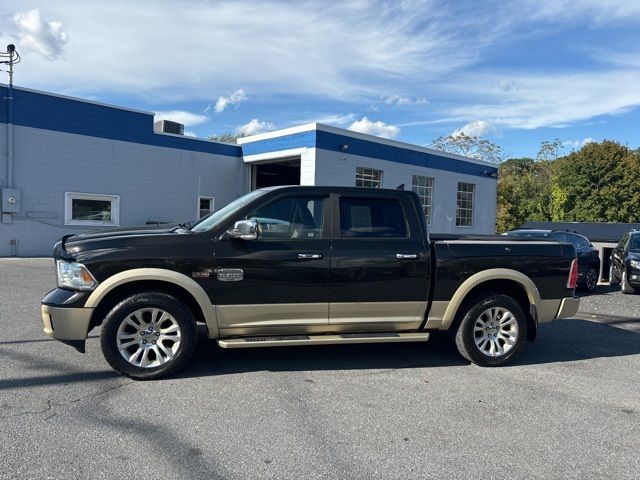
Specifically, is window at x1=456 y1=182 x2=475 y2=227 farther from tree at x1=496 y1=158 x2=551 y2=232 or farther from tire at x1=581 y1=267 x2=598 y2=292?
tree at x1=496 y1=158 x2=551 y2=232

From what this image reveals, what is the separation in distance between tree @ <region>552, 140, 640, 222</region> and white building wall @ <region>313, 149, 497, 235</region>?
66.4ft

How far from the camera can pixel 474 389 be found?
16.3 feet

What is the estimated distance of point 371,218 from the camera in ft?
18.3

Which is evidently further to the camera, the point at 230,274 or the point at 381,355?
the point at 381,355

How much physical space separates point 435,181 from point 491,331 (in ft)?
61.0

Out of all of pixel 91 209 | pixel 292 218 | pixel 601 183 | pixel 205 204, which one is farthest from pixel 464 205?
pixel 601 183

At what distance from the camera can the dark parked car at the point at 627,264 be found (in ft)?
38.0

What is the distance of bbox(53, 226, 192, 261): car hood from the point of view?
483 centimetres

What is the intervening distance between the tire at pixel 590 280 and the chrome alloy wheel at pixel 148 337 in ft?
33.4

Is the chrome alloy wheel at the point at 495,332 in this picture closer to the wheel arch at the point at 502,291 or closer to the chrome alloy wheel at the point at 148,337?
the wheel arch at the point at 502,291

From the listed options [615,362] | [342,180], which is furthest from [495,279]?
[342,180]

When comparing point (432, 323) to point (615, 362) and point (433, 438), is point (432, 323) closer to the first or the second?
point (433, 438)

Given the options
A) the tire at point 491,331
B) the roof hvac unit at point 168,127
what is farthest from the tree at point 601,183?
the tire at point 491,331

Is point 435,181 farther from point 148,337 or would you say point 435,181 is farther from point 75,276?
point 75,276
